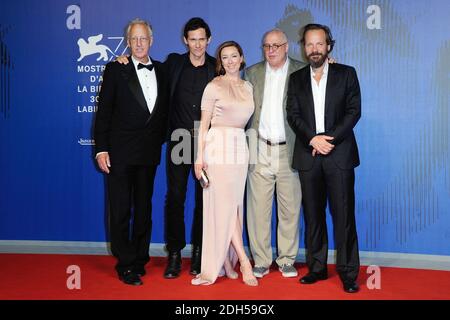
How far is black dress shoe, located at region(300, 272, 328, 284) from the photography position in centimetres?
398

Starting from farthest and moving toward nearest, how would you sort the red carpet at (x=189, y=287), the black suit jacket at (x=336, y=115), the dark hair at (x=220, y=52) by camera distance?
1. the dark hair at (x=220, y=52)
2. the black suit jacket at (x=336, y=115)
3. the red carpet at (x=189, y=287)

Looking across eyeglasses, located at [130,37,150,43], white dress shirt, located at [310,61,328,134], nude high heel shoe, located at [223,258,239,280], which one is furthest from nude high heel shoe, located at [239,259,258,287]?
eyeglasses, located at [130,37,150,43]

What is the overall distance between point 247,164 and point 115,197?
0.99m

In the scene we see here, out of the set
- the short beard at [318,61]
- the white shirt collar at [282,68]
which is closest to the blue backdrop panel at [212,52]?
the white shirt collar at [282,68]

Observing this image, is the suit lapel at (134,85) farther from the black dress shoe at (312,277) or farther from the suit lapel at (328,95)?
the black dress shoe at (312,277)

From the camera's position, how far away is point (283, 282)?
4.04m

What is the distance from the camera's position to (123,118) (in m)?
4.02

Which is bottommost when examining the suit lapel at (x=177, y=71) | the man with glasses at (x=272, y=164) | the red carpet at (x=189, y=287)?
the red carpet at (x=189, y=287)

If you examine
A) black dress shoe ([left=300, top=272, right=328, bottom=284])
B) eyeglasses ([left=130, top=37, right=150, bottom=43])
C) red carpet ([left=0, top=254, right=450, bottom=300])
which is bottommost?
red carpet ([left=0, top=254, right=450, bottom=300])

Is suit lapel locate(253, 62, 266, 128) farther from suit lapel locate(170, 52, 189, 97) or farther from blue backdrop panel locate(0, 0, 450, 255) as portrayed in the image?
blue backdrop panel locate(0, 0, 450, 255)

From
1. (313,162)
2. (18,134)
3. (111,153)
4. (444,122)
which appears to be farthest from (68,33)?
(444,122)

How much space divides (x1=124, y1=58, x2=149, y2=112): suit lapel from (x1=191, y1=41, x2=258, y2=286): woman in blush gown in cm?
45

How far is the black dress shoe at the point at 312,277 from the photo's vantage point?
3.98 meters

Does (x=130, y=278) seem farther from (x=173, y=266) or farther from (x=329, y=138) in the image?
(x=329, y=138)
